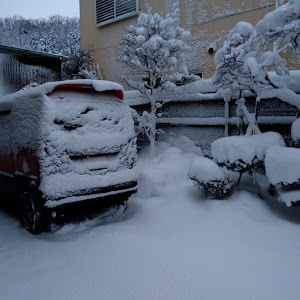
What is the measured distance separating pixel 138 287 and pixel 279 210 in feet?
7.56

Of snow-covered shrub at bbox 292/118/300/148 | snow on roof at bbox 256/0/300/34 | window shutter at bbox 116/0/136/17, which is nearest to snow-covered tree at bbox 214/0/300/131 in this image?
snow on roof at bbox 256/0/300/34

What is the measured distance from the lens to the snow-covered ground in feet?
7.50

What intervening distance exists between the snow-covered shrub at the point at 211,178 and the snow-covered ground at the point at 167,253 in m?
0.15

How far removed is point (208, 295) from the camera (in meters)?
2.19

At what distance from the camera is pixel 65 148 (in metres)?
3.18

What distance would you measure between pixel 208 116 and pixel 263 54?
2153mm

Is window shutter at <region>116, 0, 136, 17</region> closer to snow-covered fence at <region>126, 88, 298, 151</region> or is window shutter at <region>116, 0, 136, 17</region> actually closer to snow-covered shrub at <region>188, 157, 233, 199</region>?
snow-covered fence at <region>126, 88, 298, 151</region>

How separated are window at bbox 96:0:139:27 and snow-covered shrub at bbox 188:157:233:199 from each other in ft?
26.4

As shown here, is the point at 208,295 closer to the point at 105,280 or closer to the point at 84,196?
the point at 105,280

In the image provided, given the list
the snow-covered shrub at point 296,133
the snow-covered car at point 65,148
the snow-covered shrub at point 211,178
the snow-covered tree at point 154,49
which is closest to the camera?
the snow-covered car at point 65,148

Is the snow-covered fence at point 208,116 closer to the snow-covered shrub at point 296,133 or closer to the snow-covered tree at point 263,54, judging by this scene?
the snow-covered tree at point 263,54

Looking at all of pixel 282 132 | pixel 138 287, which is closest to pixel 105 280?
pixel 138 287

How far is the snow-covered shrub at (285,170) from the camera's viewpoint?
3170mm

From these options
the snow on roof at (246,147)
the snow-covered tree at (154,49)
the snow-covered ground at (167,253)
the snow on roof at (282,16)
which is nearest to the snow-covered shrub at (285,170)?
the snow on roof at (246,147)
